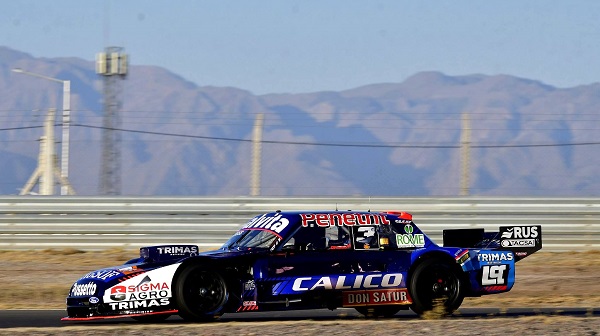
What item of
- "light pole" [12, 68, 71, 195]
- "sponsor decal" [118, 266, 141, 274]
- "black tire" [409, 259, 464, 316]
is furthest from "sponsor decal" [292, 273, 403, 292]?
"light pole" [12, 68, 71, 195]

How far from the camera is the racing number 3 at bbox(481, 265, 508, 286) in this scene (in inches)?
507

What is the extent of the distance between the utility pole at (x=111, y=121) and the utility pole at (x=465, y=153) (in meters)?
7.39

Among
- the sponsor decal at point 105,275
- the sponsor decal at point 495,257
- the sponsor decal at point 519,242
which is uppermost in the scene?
the sponsor decal at point 519,242

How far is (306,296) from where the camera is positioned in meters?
12.1

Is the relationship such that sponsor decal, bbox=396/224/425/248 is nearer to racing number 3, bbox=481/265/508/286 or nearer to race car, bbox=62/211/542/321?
race car, bbox=62/211/542/321

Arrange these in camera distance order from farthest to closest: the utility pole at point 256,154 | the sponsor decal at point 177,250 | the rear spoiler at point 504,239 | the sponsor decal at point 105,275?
the utility pole at point 256,154
the rear spoiler at point 504,239
the sponsor decal at point 177,250
the sponsor decal at point 105,275

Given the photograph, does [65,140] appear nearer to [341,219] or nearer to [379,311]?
[379,311]

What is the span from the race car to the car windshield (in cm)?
1

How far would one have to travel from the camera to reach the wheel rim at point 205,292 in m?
11.7

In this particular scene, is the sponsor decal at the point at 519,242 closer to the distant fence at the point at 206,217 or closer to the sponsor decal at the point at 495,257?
the sponsor decal at the point at 495,257

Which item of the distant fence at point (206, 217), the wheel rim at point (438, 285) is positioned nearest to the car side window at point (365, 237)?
the wheel rim at point (438, 285)

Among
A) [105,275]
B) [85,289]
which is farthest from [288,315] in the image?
[85,289]

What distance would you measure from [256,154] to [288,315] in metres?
7.17

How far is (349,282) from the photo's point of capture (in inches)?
486
